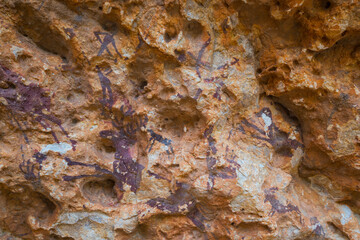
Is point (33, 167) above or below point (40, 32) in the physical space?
below

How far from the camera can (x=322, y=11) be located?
174 cm

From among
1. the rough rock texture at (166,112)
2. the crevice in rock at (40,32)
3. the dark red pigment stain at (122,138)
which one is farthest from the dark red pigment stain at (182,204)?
the crevice in rock at (40,32)

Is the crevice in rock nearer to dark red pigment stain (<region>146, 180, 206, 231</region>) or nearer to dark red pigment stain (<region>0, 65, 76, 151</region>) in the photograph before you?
dark red pigment stain (<region>0, 65, 76, 151</region>)

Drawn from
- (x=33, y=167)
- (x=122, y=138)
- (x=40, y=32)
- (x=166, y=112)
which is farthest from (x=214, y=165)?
(x=40, y=32)

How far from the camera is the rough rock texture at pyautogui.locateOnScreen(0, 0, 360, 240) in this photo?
1788mm

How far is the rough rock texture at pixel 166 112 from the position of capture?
1788 mm

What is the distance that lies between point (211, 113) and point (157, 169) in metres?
0.57

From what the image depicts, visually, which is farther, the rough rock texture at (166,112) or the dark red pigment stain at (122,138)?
the dark red pigment stain at (122,138)

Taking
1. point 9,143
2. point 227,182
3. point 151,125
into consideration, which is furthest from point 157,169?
point 9,143

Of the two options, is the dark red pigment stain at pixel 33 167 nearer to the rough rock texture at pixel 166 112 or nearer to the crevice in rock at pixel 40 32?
the rough rock texture at pixel 166 112

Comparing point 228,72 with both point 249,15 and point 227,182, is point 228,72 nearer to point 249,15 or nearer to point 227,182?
point 249,15

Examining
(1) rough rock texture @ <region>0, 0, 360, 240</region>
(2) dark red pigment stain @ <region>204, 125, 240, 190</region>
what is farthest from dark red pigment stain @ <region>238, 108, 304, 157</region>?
(2) dark red pigment stain @ <region>204, 125, 240, 190</region>

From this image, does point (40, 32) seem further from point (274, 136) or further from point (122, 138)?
point (274, 136)

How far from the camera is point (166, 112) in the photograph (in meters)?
1.95
